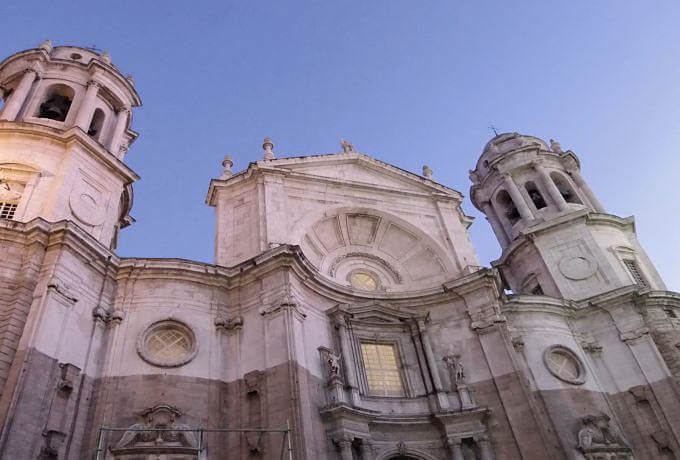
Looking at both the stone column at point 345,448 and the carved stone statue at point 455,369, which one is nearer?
the stone column at point 345,448

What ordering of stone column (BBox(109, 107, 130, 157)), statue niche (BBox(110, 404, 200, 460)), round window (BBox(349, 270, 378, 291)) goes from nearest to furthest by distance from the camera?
statue niche (BBox(110, 404, 200, 460)), round window (BBox(349, 270, 378, 291)), stone column (BBox(109, 107, 130, 157))

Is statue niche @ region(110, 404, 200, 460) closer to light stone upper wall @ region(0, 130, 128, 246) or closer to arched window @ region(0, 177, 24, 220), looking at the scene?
light stone upper wall @ region(0, 130, 128, 246)

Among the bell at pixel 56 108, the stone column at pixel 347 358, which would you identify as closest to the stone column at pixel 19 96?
the bell at pixel 56 108

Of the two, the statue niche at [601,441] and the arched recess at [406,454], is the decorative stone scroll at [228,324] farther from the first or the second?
the statue niche at [601,441]

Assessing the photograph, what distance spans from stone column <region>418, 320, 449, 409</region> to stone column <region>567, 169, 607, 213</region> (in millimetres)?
16471

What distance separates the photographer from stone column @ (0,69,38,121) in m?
24.8

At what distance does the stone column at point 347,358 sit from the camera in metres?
20.1

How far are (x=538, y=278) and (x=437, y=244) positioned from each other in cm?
714

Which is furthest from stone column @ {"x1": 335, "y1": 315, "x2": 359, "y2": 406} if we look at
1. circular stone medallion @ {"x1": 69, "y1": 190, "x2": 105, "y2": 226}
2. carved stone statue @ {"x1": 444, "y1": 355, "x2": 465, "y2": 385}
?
circular stone medallion @ {"x1": 69, "y1": 190, "x2": 105, "y2": 226}

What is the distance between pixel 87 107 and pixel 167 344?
12860 millimetres

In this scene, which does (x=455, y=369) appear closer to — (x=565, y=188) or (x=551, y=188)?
(x=551, y=188)

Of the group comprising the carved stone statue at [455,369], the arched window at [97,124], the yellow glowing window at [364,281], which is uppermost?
the arched window at [97,124]

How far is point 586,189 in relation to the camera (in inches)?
1398

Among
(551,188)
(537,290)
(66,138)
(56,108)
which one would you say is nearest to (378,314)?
(537,290)
